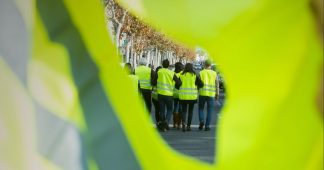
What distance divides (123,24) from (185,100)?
6.58 m

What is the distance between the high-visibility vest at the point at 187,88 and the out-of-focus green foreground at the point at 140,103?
6077mm

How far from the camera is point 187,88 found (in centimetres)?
845

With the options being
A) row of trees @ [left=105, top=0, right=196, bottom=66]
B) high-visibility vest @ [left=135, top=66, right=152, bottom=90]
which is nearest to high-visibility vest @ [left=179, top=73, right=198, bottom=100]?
high-visibility vest @ [left=135, top=66, right=152, bottom=90]

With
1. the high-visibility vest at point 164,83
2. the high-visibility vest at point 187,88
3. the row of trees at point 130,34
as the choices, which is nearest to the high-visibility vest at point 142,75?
the row of trees at point 130,34

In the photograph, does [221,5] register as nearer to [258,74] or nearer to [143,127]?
[258,74]

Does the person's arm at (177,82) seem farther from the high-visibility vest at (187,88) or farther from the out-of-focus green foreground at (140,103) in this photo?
the out-of-focus green foreground at (140,103)

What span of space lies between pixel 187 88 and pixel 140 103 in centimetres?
665

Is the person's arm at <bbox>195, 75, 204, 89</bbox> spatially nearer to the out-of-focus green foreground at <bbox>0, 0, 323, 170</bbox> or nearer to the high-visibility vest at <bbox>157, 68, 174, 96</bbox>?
the high-visibility vest at <bbox>157, 68, 174, 96</bbox>

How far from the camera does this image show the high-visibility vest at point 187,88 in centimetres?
812

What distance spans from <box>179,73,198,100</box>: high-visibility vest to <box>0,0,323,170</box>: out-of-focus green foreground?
19.9ft

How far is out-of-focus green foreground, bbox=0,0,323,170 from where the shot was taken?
4.87ft

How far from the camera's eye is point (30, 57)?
1955 mm

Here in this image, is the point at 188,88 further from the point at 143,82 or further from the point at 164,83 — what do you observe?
the point at 143,82

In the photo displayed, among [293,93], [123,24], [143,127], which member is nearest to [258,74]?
[293,93]
